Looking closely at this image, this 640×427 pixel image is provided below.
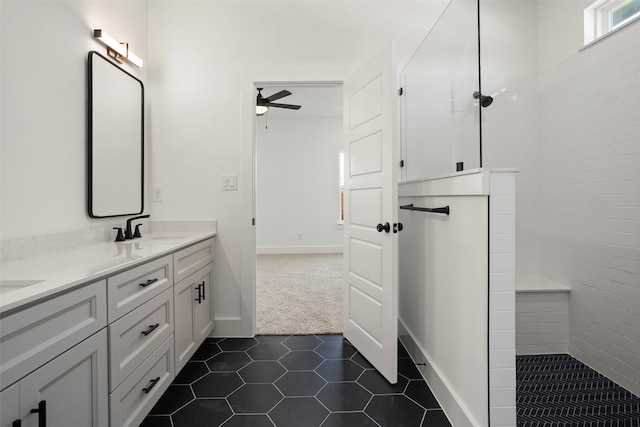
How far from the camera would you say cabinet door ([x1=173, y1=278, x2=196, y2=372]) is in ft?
5.63

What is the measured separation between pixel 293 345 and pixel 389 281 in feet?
3.10

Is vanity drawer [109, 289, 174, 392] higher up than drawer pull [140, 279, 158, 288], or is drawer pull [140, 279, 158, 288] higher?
drawer pull [140, 279, 158, 288]

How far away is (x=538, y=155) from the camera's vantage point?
2438 mm

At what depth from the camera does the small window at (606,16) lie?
1.83 m

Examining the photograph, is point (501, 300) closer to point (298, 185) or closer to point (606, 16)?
point (606, 16)

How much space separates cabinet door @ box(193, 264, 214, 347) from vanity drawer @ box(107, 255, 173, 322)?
43 cm

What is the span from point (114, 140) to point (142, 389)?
1.48 m

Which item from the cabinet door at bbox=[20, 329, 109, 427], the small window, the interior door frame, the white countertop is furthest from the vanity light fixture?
the small window

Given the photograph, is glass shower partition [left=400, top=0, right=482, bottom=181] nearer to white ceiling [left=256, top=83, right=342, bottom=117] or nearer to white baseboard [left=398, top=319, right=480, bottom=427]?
white baseboard [left=398, top=319, right=480, bottom=427]

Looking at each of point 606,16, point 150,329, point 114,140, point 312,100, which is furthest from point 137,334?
point 312,100

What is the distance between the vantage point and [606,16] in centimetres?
200

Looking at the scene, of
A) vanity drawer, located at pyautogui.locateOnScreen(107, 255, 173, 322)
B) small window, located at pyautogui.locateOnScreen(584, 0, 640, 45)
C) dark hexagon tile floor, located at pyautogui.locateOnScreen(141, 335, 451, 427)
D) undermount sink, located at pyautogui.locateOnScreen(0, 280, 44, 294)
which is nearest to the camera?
undermount sink, located at pyautogui.locateOnScreen(0, 280, 44, 294)

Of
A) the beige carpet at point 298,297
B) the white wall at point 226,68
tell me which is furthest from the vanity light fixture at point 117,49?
the beige carpet at point 298,297

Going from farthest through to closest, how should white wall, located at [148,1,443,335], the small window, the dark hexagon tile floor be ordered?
white wall, located at [148,1,443,335] → the small window → the dark hexagon tile floor
